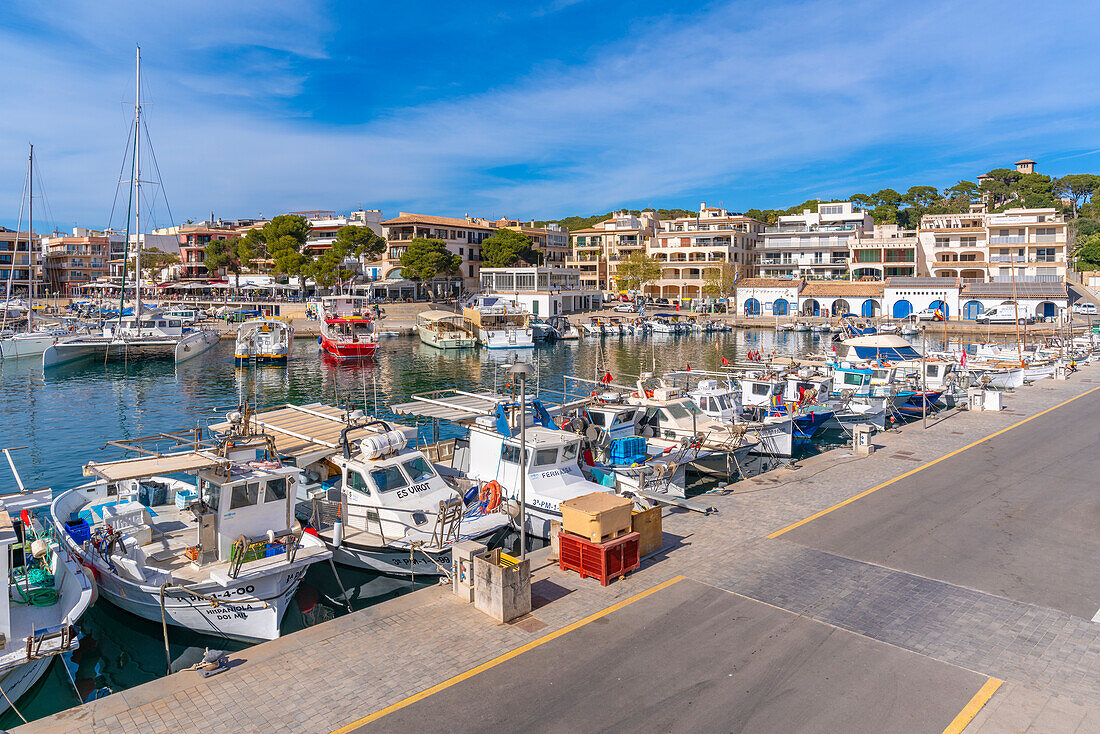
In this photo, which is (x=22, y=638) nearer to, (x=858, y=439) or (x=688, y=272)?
(x=858, y=439)

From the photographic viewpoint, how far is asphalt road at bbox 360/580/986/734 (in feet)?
27.2

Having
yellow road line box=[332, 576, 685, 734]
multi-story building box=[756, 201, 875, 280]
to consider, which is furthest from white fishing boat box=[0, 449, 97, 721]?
multi-story building box=[756, 201, 875, 280]

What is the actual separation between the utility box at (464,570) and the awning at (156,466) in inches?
198

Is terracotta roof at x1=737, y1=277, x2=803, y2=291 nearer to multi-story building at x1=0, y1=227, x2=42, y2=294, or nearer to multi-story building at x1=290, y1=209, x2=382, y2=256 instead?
multi-story building at x1=290, y1=209, x2=382, y2=256

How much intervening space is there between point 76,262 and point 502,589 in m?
143

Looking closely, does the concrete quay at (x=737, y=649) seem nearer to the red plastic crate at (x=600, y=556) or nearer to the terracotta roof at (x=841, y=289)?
the red plastic crate at (x=600, y=556)

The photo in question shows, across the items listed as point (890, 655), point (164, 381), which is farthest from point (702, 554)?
point (164, 381)

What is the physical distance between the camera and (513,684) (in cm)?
909

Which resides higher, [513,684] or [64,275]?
[64,275]

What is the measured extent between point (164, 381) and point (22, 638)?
40.4 metres

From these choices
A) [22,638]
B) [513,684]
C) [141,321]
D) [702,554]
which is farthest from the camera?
[141,321]

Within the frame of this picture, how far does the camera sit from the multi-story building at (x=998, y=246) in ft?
278

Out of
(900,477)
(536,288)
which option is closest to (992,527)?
(900,477)

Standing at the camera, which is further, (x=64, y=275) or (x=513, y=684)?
(x=64, y=275)
